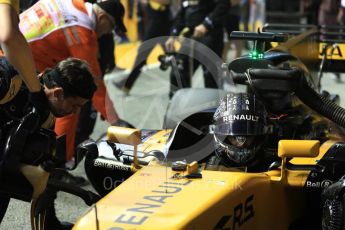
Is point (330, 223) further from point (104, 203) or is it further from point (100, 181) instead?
point (100, 181)

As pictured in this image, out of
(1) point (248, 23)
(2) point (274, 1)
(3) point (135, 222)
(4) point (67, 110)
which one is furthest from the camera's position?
(2) point (274, 1)

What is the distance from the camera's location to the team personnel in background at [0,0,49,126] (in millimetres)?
2898

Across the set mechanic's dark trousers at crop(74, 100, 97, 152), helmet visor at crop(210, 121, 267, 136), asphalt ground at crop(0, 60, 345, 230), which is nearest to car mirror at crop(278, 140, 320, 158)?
helmet visor at crop(210, 121, 267, 136)

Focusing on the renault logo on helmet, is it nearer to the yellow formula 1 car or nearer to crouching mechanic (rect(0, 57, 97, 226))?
the yellow formula 1 car

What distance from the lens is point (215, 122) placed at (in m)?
3.46

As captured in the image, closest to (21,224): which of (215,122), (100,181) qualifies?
(100,181)

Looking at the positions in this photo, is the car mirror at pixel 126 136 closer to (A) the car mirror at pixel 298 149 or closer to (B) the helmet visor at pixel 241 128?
(B) the helmet visor at pixel 241 128

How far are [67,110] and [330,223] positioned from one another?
48.8 inches

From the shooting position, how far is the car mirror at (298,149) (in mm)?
3127

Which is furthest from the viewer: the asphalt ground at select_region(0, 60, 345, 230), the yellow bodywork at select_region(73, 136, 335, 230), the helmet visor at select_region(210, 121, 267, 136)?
the asphalt ground at select_region(0, 60, 345, 230)

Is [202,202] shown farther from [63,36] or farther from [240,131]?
[63,36]

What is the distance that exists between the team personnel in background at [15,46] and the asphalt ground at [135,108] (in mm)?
1564

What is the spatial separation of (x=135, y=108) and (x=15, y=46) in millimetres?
4700

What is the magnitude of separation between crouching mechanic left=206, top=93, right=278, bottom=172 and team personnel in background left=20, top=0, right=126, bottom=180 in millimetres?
1276
